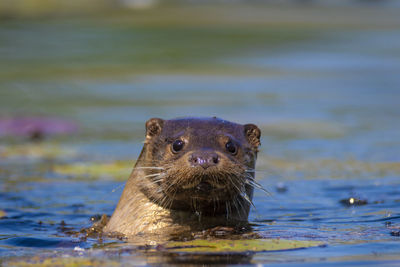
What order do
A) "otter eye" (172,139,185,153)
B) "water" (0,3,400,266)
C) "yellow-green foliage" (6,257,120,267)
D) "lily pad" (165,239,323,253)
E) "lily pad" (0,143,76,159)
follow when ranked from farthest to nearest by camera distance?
"lily pad" (0,143,76,159)
"water" (0,3,400,266)
"otter eye" (172,139,185,153)
"lily pad" (165,239,323,253)
"yellow-green foliage" (6,257,120,267)

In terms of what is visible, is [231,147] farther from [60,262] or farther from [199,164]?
[60,262]

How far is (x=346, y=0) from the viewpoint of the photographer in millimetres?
28172

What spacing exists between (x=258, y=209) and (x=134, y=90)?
298 inches

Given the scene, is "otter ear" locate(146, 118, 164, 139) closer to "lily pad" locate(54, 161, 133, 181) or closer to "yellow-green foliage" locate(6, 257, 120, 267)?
"yellow-green foliage" locate(6, 257, 120, 267)

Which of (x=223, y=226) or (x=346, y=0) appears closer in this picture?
(x=223, y=226)

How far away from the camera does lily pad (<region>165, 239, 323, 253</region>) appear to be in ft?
16.8

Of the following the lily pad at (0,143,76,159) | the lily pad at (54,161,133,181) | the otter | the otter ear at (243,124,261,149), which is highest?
the lily pad at (0,143,76,159)

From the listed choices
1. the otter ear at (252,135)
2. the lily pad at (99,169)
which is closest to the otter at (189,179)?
the otter ear at (252,135)

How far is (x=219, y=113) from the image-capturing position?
12211 millimetres

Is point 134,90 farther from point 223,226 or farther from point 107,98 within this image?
point 223,226

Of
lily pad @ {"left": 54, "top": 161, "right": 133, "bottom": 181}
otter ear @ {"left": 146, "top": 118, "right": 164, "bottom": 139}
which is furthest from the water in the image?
otter ear @ {"left": 146, "top": 118, "right": 164, "bottom": 139}

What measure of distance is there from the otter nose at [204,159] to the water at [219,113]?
0.54 meters

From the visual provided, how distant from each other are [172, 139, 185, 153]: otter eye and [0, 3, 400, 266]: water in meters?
0.66

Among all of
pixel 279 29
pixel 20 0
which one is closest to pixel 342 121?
pixel 279 29
